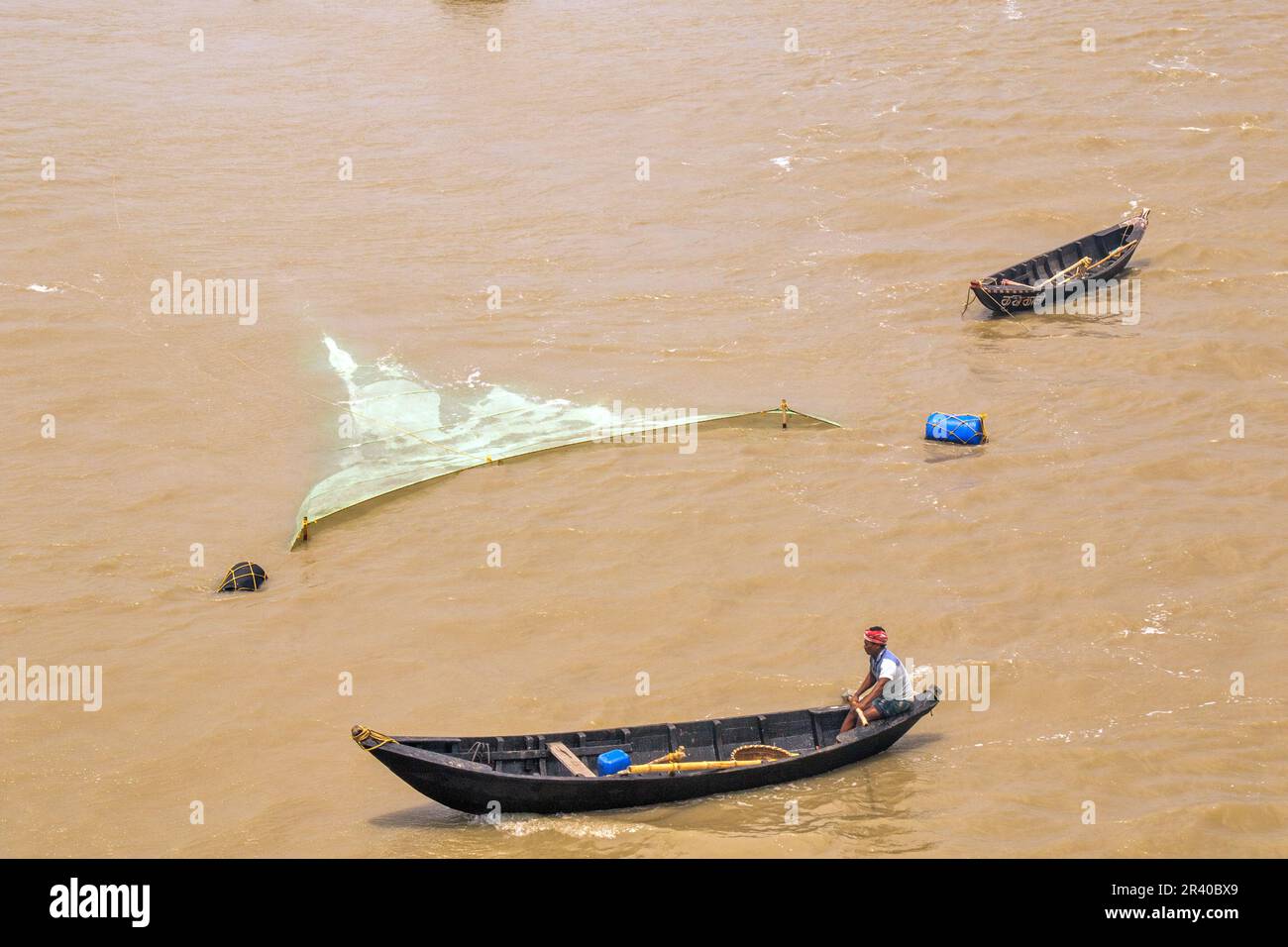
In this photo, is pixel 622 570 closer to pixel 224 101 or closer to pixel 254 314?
pixel 254 314

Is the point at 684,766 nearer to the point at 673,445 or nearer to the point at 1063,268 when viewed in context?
the point at 673,445

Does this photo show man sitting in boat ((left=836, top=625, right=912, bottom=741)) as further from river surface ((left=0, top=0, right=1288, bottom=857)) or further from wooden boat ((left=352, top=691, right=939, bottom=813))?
river surface ((left=0, top=0, right=1288, bottom=857))

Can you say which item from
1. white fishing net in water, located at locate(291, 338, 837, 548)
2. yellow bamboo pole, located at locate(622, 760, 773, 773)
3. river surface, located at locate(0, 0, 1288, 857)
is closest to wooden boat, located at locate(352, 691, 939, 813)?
yellow bamboo pole, located at locate(622, 760, 773, 773)

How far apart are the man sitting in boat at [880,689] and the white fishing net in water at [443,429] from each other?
→ 6.93 metres

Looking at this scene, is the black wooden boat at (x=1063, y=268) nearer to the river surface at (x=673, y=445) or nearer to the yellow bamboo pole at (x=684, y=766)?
the river surface at (x=673, y=445)

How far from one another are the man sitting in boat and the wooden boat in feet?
0.35

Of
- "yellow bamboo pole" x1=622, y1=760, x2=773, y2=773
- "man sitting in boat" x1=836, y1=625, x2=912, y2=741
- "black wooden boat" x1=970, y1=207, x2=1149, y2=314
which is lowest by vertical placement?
"yellow bamboo pole" x1=622, y1=760, x2=773, y2=773

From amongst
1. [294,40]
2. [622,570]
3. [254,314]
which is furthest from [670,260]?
[294,40]

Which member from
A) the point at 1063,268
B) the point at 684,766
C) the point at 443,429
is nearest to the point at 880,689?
the point at 684,766

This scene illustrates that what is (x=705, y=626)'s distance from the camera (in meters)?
14.5

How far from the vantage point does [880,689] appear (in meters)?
11.9

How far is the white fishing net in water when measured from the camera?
1720 cm

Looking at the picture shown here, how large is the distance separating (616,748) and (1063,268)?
15893mm
